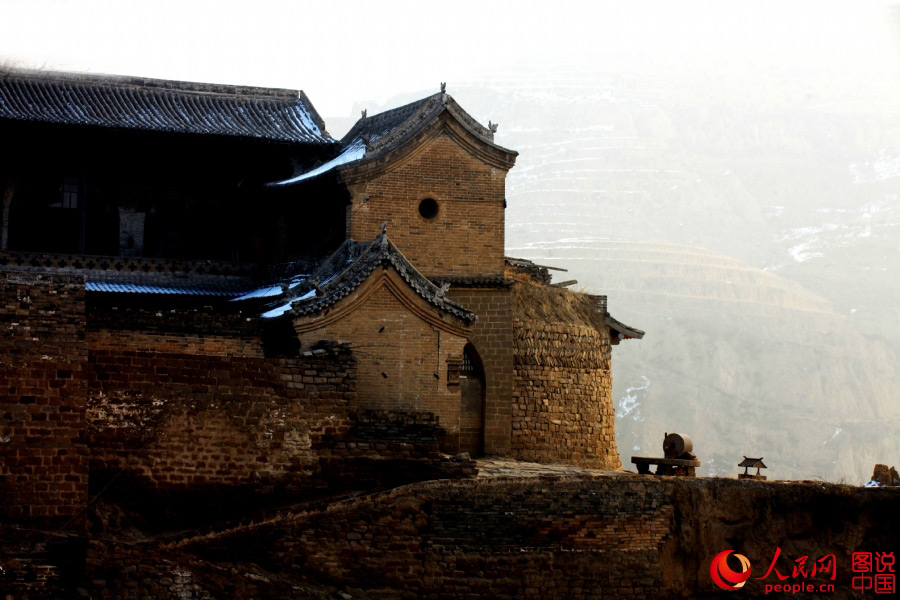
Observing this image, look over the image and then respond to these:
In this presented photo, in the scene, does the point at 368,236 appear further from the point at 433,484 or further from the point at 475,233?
the point at 433,484

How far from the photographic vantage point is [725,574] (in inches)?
1080

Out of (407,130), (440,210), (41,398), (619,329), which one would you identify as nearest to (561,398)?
(619,329)

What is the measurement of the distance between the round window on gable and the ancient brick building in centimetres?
4

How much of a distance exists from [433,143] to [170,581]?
45.1ft

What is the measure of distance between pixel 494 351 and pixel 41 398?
13.1 m

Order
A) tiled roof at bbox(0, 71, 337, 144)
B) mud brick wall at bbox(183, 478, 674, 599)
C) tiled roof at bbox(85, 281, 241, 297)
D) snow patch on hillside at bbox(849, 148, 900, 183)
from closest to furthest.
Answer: mud brick wall at bbox(183, 478, 674, 599), tiled roof at bbox(85, 281, 241, 297), tiled roof at bbox(0, 71, 337, 144), snow patch on hillside at bbox(849, 148, 900, 183)

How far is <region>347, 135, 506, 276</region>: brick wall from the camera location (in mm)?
32875

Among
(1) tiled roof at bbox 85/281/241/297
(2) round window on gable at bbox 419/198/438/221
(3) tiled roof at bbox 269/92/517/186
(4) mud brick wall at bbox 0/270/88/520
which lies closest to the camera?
(4) mud brick wall at bbox 0/270/88/520

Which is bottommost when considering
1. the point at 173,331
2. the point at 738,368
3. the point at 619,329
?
the point at 173,331

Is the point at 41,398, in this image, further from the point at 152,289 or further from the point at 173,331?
the point at 152,289

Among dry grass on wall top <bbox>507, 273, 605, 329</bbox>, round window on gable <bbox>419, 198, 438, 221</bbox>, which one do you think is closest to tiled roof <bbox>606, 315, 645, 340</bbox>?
dry grass on wall top <bbox>507, 273, 605, 329</bbox>

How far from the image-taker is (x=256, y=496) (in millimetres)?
25406

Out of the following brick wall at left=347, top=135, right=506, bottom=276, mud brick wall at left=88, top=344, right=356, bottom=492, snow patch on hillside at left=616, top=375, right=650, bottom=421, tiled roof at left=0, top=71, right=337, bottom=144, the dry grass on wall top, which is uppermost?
tiled roof at left=0, top=71, right=337, bottom=144

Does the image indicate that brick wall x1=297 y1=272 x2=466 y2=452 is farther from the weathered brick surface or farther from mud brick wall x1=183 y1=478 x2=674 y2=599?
the weathered brick surface
